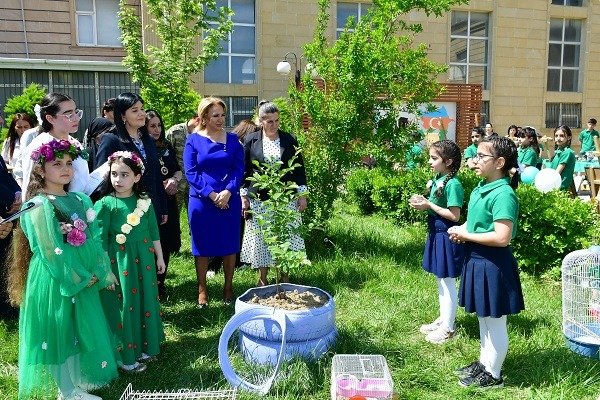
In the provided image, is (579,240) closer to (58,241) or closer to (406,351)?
(406,351)

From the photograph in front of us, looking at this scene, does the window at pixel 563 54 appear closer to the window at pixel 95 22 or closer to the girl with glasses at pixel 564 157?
the girl with glasses at pixel 564 157

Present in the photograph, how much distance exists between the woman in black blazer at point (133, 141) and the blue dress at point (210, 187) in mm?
322

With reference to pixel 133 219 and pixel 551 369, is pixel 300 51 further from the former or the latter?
pixel 551 369

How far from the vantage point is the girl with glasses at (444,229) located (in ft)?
12.7

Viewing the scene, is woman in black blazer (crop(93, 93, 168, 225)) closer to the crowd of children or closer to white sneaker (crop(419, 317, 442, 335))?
the crowd of children

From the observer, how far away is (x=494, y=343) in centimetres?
319

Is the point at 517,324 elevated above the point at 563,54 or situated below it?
below

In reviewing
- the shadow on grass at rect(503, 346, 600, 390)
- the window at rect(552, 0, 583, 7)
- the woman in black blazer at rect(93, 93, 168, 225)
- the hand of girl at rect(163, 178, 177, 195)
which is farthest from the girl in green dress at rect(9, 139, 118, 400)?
the window at rect(552, 0, 583, 7)

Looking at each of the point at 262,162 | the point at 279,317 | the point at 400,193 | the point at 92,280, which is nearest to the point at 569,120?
the point at 400,193

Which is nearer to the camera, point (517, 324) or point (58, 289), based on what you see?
point (58, 289)

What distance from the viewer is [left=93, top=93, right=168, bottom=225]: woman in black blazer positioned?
12.7ft

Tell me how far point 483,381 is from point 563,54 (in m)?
21.2

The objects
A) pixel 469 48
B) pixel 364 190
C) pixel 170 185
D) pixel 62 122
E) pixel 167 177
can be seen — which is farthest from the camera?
pixel 469 48

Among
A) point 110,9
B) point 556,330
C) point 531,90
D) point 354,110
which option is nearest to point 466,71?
point 531,90
